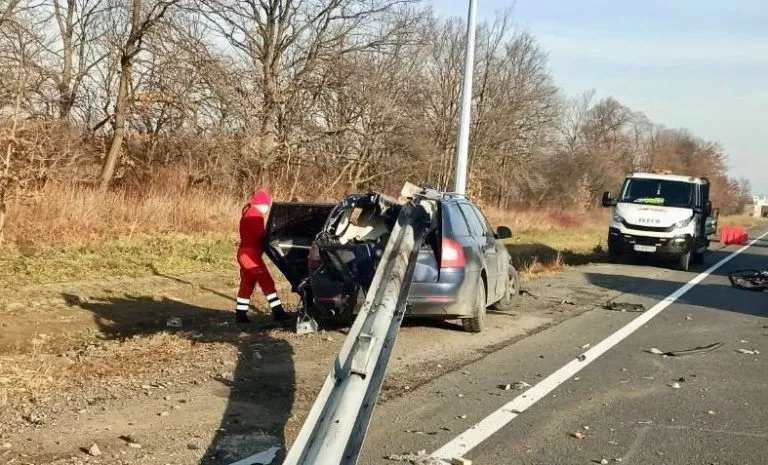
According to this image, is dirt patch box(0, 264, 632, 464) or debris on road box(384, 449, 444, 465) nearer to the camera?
debris on road box(384, 449, 444, 465)

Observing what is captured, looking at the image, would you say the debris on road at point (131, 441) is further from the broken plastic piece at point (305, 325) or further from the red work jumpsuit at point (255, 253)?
the red work jumpsuit at point (255, 253)

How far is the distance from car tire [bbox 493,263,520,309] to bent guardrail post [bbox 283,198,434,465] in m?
5.52

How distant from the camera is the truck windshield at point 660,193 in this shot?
794 inches

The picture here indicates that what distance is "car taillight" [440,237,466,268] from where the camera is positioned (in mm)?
8555

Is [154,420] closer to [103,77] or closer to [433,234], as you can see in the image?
[433,234]

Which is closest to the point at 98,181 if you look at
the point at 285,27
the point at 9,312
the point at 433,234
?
the point at 285,27

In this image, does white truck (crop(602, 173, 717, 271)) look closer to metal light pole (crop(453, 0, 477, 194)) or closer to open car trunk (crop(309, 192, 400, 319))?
metal light pole (crop(453, 0, 477, 194))

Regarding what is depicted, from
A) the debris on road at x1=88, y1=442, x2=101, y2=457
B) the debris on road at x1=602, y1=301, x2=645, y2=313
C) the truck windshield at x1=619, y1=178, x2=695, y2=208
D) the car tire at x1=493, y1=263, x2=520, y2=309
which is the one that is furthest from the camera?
the truck windshield at x1=619, y1=178, x2=695, y2=208

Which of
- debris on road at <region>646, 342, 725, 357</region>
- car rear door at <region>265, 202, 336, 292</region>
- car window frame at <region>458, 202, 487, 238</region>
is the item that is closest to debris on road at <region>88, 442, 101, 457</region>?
car rear door at <region>265, 202, 336, 292</region>

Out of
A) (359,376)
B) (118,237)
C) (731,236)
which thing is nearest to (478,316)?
(359,376)

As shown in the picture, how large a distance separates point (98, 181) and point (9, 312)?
12.1 meters

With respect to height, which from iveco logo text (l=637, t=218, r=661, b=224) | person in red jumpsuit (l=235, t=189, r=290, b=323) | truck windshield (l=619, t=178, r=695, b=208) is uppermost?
truck windshield (l=619, t=178, r=695, b=208)

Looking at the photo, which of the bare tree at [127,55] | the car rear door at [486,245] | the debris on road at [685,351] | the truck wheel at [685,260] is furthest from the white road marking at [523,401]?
the bare tree at [127,55]

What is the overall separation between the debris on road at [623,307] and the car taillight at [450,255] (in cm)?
432
